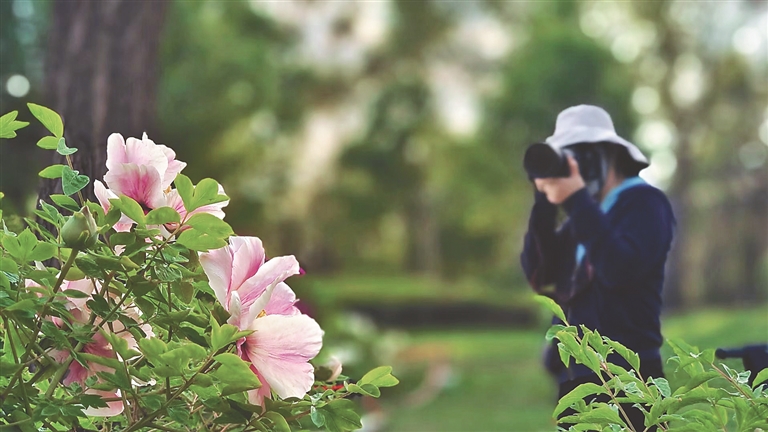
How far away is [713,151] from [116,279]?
41.3 feet

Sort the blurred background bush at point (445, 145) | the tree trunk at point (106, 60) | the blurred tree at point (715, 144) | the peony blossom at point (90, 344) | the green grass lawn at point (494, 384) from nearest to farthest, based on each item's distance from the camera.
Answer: the peony blossom at point (90, 344)
the tree trunk at point (106, 60)
the green grass lawn at point (494, 384)
the blurred background bush at point (445, 145)
the blurred tree at point (715, 144)

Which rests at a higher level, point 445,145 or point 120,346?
point 445,145

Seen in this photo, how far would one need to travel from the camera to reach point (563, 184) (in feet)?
4.65

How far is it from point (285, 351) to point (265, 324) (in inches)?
0.9

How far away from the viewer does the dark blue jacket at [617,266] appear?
51.6 inches

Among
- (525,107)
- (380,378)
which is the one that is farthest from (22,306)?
(525,107)

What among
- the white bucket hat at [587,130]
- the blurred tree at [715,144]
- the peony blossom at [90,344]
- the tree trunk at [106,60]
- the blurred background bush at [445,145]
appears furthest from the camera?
the blurred tree at [715,144]

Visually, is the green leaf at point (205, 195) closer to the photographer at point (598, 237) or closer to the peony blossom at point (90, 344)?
the peony blossom at point (90, 344)

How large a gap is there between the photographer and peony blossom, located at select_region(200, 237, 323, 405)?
733 millimetres

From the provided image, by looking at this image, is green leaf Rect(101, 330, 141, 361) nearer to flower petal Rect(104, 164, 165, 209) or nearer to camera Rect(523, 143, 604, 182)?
flower petal Rect(104, 164, 165, 209)

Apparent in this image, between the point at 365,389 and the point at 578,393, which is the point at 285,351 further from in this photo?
the point at 578,393

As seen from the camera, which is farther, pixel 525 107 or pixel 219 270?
pixel 525 107

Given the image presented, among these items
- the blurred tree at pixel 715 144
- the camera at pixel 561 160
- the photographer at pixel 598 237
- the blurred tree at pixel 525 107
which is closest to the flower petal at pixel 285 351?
the photographer at pixel 598 237

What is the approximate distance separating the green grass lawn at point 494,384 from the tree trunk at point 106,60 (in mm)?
3256
